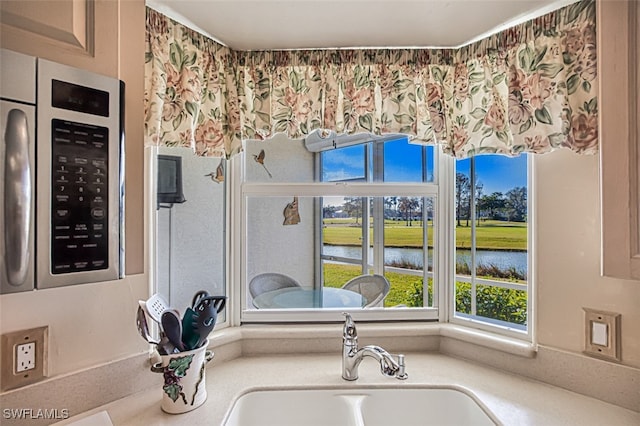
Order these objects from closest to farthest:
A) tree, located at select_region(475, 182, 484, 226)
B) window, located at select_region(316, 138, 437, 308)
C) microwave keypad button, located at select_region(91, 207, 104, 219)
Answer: microwave keypad button, located at select_region(91, 207, 104, 219), tree, located at select_region(475, 182, 484, 226), window, located at select_region(316, 138, 437, 308)

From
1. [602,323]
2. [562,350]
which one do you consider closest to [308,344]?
[562,350]

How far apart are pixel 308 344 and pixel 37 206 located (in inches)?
46.3

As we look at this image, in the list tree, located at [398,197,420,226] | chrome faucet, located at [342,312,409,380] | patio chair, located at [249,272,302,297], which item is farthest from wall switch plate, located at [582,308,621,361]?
patio chair, located at [249,272,302,297]

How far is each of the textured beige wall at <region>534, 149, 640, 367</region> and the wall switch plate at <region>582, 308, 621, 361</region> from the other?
2cm

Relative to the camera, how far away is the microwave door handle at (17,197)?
1.70ft

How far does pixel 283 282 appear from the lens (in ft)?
5.61

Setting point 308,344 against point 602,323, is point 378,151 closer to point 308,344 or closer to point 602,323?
point 308,344

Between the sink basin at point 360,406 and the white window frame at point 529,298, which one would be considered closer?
the sink basin at point 360,406

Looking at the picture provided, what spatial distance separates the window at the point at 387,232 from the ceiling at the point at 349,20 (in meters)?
0.48

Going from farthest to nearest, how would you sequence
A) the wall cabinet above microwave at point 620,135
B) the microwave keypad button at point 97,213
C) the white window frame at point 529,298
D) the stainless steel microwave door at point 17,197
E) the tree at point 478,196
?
the tree at point 478,196 → the white window frame at point 529,298 → the wall cabinet above microwave at point 620,135 → the microwave keypad button at point 97,213 → the stainless steel microwave door at point 17,197

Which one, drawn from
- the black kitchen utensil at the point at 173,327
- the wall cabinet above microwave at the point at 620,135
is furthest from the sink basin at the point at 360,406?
the wall cabinet above microwave at the point at 620,135

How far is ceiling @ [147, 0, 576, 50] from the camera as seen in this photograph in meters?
1.13

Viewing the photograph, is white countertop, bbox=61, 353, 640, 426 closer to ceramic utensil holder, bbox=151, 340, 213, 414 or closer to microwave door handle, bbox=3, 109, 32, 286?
ceramic utensil holder, bbox=151, 340, 213, 414

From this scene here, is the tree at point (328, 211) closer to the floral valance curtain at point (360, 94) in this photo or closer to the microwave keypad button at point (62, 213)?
the floral valance curtain at point (360, 94)
